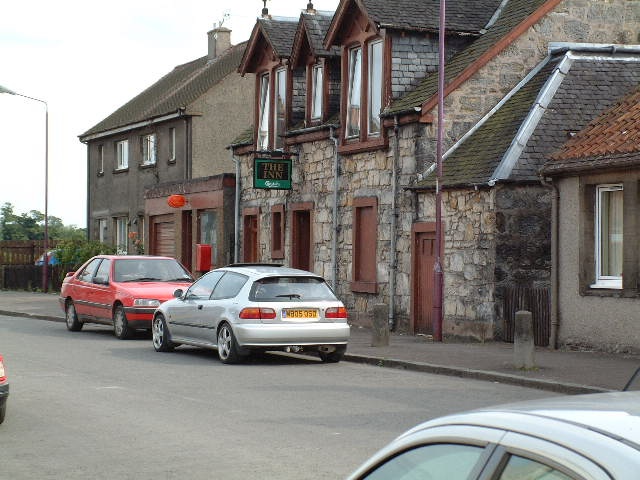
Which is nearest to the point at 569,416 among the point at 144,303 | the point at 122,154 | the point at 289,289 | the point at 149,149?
the point at 289,289

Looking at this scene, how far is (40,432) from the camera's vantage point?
37.0 ft

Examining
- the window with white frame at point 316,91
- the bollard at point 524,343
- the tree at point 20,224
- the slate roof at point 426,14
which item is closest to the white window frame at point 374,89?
the slate roof at point 426,14

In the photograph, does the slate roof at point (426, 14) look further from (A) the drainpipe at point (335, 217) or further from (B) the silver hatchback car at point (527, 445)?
(B) the silver hatchback car at point (527, 445)

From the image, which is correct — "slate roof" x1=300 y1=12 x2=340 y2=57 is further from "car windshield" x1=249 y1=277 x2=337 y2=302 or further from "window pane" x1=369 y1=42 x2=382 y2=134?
"car windshield" x1=249 y1=277 x2=337 y2=302

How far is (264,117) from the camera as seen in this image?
33.3m

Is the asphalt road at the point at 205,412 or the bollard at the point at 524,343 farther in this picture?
the bollard at the point at 524,343

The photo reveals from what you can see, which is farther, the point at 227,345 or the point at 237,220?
the point at 237,220

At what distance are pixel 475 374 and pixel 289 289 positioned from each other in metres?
3.37

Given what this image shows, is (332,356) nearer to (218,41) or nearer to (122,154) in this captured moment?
(122,154)

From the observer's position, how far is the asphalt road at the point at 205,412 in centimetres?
955

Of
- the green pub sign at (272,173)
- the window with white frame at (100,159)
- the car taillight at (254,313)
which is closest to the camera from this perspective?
the car taillight at (254,313)

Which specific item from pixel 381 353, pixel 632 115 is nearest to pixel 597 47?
pixel 632 115

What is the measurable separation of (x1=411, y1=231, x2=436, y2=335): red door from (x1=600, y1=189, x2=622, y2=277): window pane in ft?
14.6

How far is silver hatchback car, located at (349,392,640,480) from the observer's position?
2.81 meters
